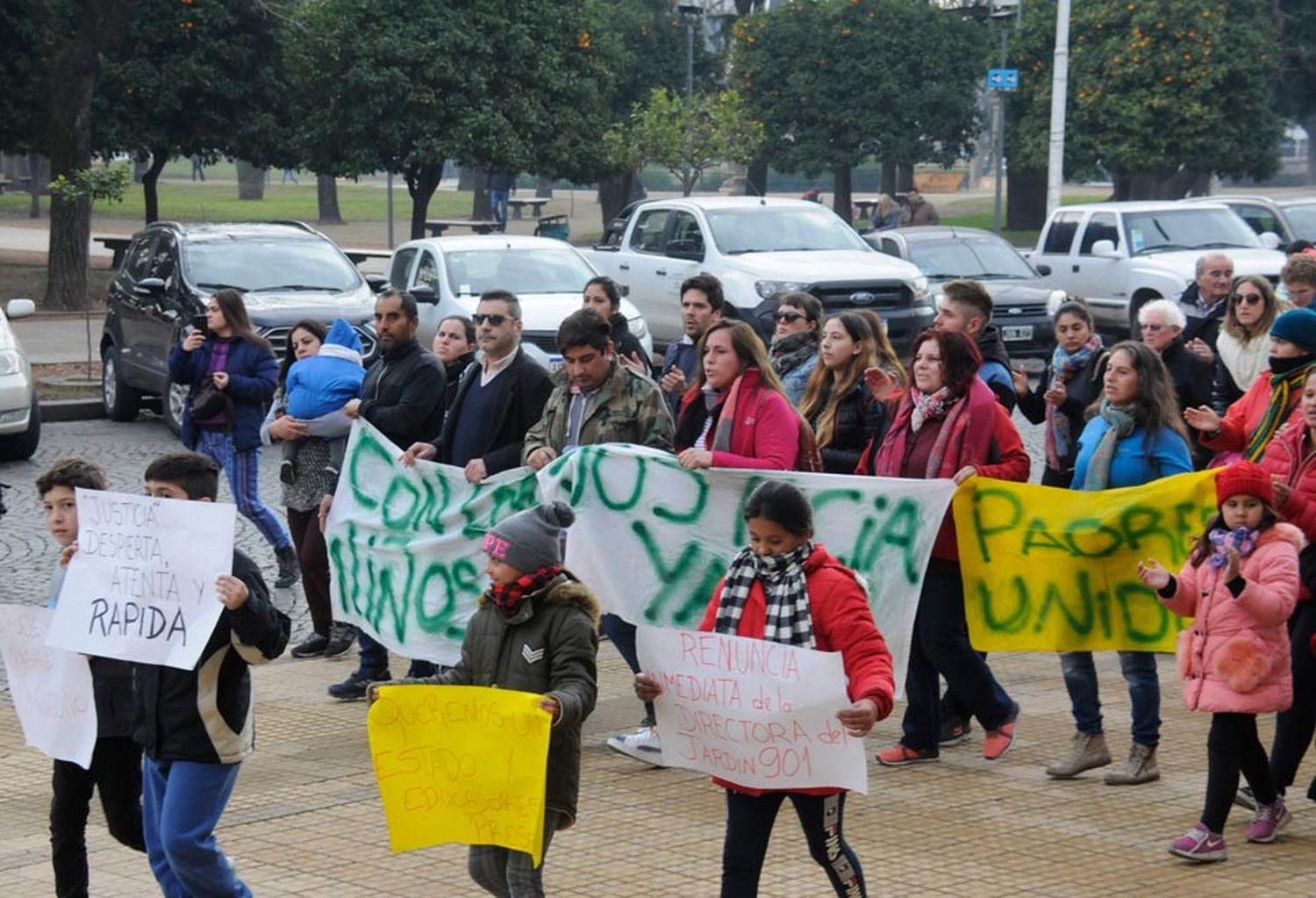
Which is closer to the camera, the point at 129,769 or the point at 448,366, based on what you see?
the point at 129,769

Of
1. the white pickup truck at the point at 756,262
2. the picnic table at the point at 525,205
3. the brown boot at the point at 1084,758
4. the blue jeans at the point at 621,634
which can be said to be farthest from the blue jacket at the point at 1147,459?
the picnic table at the point at 525,205

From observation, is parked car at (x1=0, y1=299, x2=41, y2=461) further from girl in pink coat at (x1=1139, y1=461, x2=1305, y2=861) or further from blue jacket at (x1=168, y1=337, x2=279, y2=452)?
girl in pink coat at (x1=1139, y1=461, x2=1305, y2=861)

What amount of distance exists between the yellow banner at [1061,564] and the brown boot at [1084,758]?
36 centimetres

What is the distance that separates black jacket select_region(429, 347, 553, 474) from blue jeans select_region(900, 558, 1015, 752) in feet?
6.53

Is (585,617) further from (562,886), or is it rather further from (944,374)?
(944,374)

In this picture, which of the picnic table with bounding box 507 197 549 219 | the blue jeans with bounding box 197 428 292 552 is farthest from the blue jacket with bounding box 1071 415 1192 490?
the picnic table with bounding box 507 197 549 219

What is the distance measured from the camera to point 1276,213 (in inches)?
999

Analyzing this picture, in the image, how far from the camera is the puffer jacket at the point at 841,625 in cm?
547

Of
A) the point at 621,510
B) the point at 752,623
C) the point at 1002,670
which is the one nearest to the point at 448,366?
the point at 621,510

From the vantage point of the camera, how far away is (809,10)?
146ft

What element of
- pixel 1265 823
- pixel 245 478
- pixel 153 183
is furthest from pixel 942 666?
pixel 153 183

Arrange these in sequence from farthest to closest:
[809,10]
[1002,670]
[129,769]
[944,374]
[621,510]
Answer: [809,10]
[1002,670]
[621,510]
[944,374]
[129,769]

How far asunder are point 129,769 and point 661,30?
42.9 meters

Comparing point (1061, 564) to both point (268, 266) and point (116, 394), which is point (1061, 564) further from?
point (116, 394)
